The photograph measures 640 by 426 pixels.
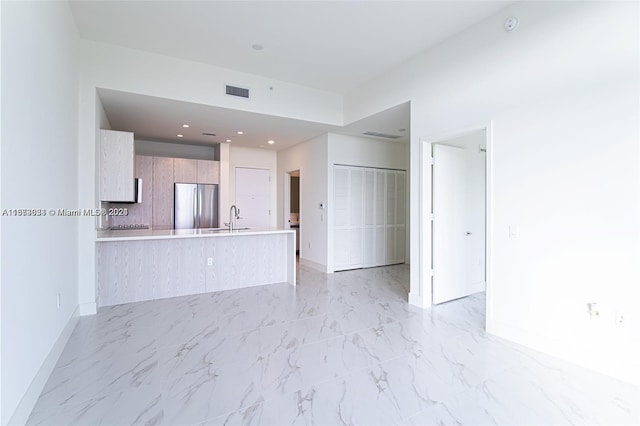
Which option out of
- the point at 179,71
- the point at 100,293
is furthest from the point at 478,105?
the point at 100,293

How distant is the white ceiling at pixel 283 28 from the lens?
2.94 meters

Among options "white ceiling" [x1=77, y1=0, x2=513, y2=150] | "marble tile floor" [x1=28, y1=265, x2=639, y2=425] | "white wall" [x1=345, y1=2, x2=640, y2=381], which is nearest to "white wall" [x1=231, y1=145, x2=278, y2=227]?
"white ceiling" [x1=77, y1=0, x2=513, y2=150]

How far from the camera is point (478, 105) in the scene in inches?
126

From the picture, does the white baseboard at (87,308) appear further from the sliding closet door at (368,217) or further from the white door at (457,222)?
the white door at (457,222)

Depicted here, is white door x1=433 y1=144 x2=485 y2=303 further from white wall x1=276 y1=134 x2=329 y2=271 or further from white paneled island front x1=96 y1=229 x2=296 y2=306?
white wall x1=276 y1=134 x2=329 y2=271

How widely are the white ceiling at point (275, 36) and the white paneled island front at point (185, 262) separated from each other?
1.78 metres

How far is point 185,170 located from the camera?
6.51 metres

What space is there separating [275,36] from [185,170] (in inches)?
157

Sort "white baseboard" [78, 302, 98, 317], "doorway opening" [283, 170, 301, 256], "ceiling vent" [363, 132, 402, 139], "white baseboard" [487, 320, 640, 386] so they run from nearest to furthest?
"white baseboard" [487, 320, 640, 386]
"white baseboard" [78, 302, 98, 317]
"ceiling vent" [363, 132, 402, 139]
"doorway opening" [283, 170, 301, 256]

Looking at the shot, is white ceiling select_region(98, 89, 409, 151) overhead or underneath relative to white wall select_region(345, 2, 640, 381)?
overhead

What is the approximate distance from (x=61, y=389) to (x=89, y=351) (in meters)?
0.60

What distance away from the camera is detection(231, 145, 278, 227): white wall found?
23.6 feet

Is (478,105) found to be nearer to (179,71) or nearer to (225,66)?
(225,66)

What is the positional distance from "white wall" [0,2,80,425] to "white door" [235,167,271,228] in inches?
171
